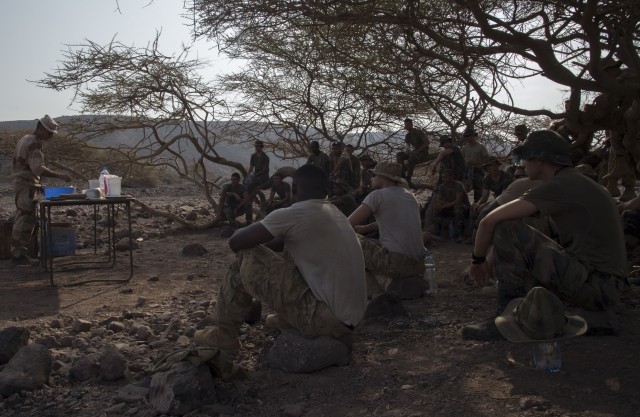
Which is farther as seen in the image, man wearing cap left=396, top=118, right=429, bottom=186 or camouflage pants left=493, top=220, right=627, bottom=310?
man wearing cap left=396, top=118, right=429, bottom=186

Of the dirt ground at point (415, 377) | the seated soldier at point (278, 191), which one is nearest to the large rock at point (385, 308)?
the dirt ground at point (415, 377)

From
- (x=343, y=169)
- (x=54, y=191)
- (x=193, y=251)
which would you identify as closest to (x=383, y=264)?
(x=54, y=191)

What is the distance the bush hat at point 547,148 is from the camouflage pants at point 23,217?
6.17 m

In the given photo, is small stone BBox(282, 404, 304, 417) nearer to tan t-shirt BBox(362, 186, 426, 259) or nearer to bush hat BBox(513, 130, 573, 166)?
bush hat BBox(513, 130, 573, 166)

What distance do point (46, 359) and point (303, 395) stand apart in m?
1.49

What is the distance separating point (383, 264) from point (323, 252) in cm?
180

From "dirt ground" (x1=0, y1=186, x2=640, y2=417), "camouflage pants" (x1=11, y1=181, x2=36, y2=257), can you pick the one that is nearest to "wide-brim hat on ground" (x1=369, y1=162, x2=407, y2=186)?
"dirt ground" (x1=0, y1=186, x2=640, y2=417)

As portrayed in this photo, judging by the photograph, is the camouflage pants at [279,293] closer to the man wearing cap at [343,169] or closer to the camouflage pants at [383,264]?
the camouflage pants at [383,264]

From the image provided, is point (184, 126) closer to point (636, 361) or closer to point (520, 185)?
point (520, 185)

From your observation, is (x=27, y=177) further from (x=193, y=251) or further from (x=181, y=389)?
(x=181, y=389)

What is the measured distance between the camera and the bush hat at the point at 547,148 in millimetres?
3695

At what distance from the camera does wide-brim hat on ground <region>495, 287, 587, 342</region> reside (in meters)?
3.23

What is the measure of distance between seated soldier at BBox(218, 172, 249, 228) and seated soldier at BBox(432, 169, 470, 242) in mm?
4045

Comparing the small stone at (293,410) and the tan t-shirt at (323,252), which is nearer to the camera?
the small stone at (293,410)
